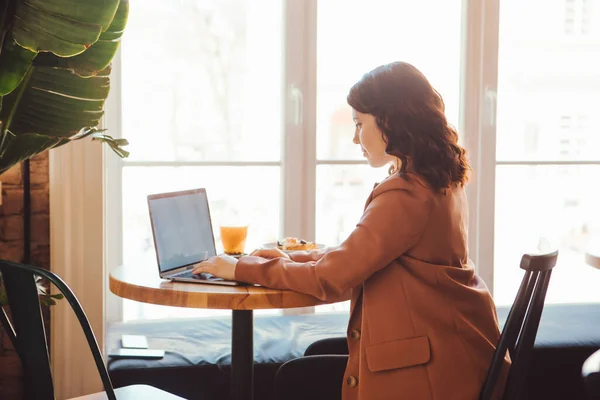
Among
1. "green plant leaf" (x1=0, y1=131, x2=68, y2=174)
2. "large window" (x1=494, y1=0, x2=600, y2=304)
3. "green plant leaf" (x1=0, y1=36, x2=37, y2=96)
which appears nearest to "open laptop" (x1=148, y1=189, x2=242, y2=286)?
"green plant leaf" (x1=0, y1=131, x2=68, y2=174)

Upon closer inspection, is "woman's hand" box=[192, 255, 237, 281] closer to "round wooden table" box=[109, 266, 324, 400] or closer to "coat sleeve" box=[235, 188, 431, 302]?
"round wooden table" box=[109, 266, 324, 400]

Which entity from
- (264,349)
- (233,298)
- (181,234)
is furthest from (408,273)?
(264,349)

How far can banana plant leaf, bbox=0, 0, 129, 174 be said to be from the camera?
72.9 inches

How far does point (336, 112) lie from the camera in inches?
139

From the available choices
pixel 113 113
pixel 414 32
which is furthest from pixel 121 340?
pixel 414 32

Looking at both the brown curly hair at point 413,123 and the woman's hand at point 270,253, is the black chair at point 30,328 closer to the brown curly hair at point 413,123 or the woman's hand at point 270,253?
the woman's hand at point 270,253

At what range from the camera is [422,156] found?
2014 millimetres

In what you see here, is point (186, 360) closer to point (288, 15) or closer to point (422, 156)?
point (422, 156)

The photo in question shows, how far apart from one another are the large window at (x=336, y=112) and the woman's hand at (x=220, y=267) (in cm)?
114

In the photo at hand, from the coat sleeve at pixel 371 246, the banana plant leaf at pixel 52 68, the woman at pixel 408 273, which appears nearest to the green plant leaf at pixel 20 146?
the banana plant leaf at pixel 52 68

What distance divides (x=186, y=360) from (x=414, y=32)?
176cm

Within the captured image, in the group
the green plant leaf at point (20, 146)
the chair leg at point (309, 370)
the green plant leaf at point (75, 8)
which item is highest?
the green plant leaf at point (75, 8)

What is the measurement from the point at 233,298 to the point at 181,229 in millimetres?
397

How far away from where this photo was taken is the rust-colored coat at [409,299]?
1911 mm
